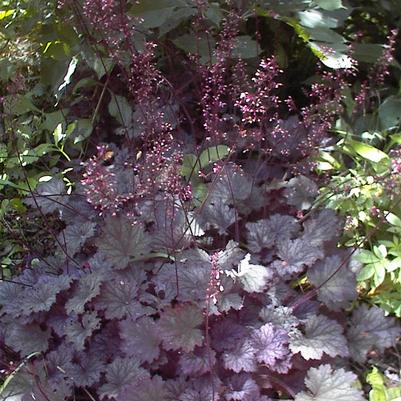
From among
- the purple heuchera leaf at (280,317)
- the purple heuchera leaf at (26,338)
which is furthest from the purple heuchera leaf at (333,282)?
the purple heuchera leaf at (26,338)

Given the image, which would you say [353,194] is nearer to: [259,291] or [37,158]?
[259,291]

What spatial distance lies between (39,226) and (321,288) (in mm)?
974

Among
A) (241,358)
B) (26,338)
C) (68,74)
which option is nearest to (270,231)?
(241,358)

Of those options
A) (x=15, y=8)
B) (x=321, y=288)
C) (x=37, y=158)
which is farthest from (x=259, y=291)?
(x=15, y=8)

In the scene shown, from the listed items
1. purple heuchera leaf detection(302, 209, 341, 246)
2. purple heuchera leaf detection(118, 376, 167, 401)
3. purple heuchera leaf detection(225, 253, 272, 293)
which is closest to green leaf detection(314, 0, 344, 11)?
purple heuchera leaf detection(302, 209, 341, 246)

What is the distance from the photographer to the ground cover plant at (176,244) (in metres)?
1.66

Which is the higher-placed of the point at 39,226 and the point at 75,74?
the point at 75,74

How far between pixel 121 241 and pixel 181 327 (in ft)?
1.11

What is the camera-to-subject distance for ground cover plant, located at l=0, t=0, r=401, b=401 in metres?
1.66

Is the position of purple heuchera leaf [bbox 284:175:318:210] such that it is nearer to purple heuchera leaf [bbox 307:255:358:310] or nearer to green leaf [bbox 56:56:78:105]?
purple heuchera leaf [bbox 307:255:358:310]

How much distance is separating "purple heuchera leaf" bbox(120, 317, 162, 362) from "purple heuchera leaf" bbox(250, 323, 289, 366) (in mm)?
265

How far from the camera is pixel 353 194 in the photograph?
2.11 meters

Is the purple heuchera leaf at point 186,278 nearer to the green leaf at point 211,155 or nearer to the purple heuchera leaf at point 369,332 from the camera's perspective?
the green leaf at point 211,155

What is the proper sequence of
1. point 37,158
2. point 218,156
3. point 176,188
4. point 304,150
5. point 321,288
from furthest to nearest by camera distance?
point 37,158
point 304,150
point 218,156
point 321,288
point 176,188
